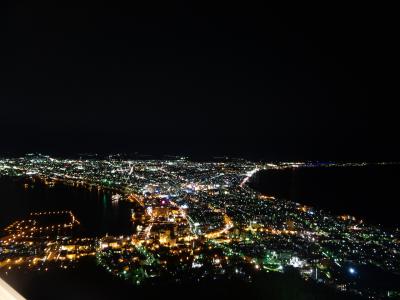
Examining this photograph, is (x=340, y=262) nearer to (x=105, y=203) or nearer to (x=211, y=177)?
(x=105, y=203)

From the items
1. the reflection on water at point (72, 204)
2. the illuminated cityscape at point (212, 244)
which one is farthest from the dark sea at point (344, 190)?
the reflection on water at point (72, 204)

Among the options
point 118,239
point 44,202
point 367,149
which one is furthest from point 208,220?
point 367,149

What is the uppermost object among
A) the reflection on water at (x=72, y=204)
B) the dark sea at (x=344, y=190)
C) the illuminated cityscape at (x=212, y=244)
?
the illuminated cityscape at (x=212, y=244)

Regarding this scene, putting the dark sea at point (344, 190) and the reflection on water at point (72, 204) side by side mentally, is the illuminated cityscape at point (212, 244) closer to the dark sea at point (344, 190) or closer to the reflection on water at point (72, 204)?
the reflection on water at point (72, 204)

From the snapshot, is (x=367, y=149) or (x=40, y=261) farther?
(x=367, y=149)

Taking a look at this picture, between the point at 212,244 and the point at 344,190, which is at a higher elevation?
the point at 212,244

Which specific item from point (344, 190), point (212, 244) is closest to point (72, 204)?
point (212, 244)

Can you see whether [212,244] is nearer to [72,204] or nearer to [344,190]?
[72,204]
